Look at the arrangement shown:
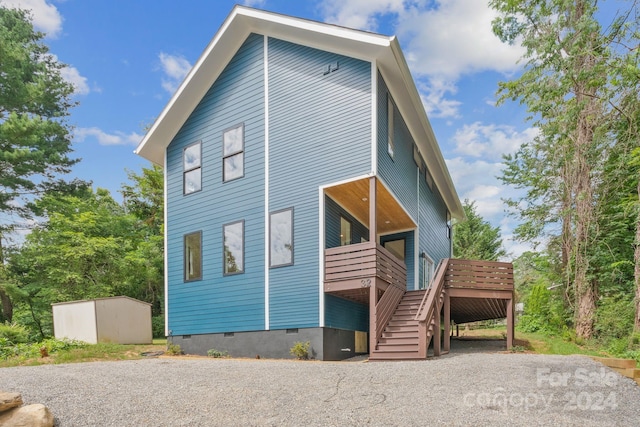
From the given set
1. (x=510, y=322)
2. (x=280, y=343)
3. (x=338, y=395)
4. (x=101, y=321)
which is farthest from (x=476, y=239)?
(x=338, y=395)

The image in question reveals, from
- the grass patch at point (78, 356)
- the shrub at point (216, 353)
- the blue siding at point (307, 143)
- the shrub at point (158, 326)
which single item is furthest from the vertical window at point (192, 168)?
the shrub at point (158, 326)

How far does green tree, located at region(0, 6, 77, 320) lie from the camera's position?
20859 mm

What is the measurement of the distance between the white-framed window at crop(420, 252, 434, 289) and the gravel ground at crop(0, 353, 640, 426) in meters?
7.67

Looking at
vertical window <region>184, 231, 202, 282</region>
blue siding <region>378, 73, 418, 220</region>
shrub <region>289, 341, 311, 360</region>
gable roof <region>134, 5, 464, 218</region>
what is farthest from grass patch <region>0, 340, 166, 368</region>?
blue siding <region>378, 73, 418, 220</region>

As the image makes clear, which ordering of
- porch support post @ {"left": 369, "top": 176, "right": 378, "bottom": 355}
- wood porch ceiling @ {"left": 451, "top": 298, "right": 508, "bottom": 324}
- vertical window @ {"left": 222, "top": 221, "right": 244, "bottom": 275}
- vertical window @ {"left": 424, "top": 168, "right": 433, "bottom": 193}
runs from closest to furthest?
porch support post @ {"left": 369, "top": 176, "right": 378, "bottom": 355} < vertical window @ {"left": 222, "top": 221, "right": 244, "bottom": 275} < wood porch ceiling @ {"left": 451, "top": 298, "right": 508, "bottom": 324} < vertical window @ {"left": 424, "top": 168, "right": 433, "bottom": 193}

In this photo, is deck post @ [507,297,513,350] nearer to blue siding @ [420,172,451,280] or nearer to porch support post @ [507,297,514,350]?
porch support post @ [507,297,514,350]

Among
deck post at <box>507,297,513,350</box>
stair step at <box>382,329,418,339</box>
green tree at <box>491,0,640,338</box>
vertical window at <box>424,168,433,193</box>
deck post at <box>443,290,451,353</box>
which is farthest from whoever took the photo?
vertical window at <box>424,168,433,193</box>

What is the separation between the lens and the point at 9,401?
4109 millimetres

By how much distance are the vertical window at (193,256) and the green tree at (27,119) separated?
41.1 feet

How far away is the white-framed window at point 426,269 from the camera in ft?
49.1

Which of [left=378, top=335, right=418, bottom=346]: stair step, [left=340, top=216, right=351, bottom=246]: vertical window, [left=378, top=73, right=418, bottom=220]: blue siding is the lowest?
[left=378, top=335, right=418, bottom=346]: stair step

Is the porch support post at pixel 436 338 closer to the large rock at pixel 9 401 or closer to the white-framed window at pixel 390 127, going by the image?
the white-framed window at pixel 390 127

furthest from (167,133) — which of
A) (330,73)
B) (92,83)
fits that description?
(92,83)

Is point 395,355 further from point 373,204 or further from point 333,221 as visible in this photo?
point 333,221
